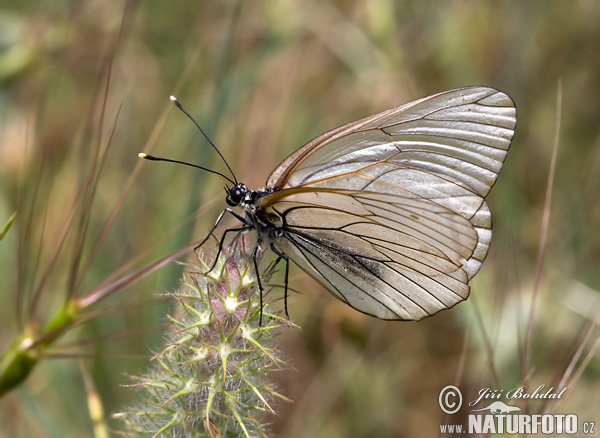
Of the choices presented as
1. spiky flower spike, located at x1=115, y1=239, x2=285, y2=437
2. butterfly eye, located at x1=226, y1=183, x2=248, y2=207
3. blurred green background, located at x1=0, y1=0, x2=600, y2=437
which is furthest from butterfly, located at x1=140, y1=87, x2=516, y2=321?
spiky flower spike, located at x1=115, y1=239, x2=285, y2=437

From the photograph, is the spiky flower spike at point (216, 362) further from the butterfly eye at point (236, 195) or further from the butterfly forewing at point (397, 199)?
the butterfly forewing at point (397, 199)

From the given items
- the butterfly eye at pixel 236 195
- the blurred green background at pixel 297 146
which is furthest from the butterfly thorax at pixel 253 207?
the blurred green background at pixel 297 146

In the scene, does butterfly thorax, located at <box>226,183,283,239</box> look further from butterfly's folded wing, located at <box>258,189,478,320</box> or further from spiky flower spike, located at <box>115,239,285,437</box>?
spiky flower spike, located at <box>115,239,285,437</box>

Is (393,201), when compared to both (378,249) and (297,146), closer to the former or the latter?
(378,249)

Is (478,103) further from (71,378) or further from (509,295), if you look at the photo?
(71,378)

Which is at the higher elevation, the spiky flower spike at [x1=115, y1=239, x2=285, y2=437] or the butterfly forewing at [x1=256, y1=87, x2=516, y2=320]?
the butterfly forewing at [x1=256, y1=87, x2=516, y2=320]

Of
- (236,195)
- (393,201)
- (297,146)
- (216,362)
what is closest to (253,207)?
(236,195)

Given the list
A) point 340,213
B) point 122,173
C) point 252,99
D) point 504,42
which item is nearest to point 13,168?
point 122,173

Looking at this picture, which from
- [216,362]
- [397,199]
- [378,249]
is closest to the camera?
[216,362]
